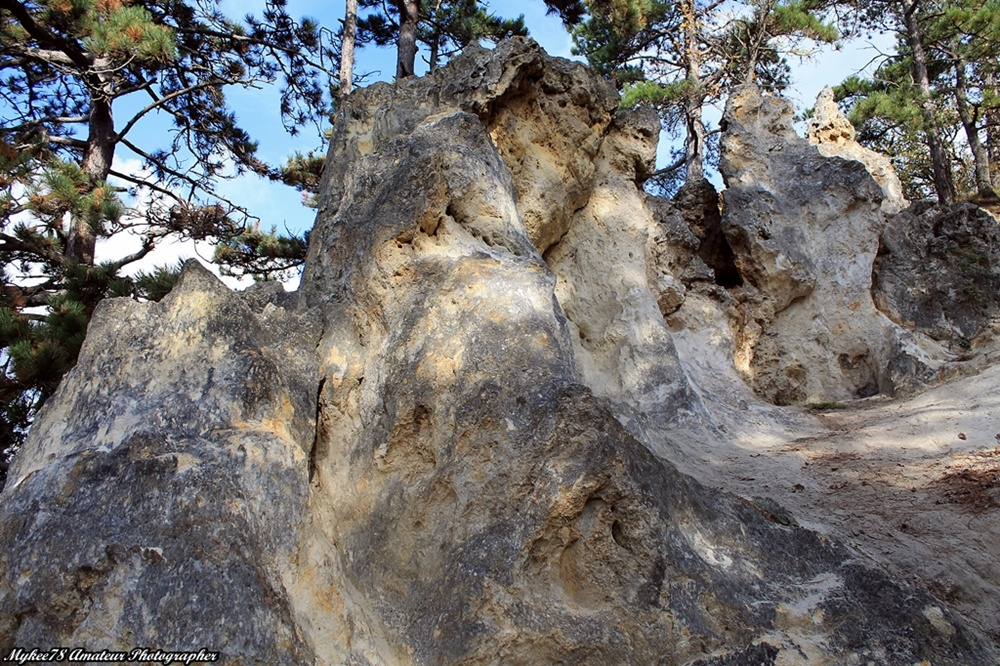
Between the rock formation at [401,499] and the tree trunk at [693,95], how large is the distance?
9206mm

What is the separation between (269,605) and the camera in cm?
320

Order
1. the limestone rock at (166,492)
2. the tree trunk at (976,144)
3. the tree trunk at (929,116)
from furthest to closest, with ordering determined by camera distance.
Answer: the tree trunk at (976,144), the tree trunk at (929,116), the limestone rock at (166,492)

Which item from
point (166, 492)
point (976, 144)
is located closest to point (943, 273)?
point (976, 144)

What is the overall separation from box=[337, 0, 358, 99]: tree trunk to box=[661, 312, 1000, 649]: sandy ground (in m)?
7.15

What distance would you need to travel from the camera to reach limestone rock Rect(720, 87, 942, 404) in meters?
9.11

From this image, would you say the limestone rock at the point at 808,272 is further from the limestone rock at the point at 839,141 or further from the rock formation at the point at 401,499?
→ the rock formation at the point at 401,499

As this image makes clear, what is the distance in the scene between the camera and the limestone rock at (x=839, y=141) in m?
12.0

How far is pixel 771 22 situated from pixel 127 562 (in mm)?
14889

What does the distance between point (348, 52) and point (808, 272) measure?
7.75 meters

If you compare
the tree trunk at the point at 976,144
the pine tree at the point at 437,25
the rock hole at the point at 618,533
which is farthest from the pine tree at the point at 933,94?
the rock hole at the point at 618,533

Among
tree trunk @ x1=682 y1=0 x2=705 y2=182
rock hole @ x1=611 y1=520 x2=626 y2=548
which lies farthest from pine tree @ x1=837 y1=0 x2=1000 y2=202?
rock hole @ x1=611 y1=520 x2=626 y2=548

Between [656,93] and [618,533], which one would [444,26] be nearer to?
[656,93]

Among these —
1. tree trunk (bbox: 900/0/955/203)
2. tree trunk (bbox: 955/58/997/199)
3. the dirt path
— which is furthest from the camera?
tree trunk (bbox: 955/58/997/199)

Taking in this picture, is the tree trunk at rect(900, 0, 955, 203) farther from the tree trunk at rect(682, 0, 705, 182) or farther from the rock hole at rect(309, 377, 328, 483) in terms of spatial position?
the rock hole at rect(309, 377, 328, 483)
